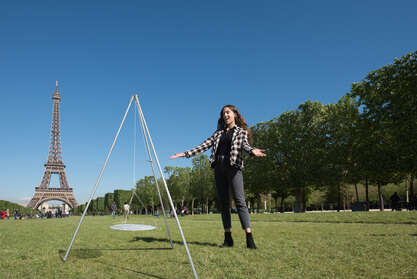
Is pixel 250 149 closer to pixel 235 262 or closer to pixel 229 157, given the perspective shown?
pixel 229 157

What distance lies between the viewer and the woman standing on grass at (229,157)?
5.30 meters

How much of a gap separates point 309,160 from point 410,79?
15.6 meters

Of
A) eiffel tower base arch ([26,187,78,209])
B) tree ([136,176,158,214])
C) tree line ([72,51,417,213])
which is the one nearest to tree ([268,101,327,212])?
tree line ([72,51,417,213])

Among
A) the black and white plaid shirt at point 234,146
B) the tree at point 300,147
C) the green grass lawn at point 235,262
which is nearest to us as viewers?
the green grass lawn at point 235,262

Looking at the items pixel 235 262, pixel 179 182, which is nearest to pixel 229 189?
pixel 235 262

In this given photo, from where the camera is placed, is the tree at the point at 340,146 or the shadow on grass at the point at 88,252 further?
the tree at the point at 340,146

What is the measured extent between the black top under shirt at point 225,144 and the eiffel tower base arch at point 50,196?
9137 cm

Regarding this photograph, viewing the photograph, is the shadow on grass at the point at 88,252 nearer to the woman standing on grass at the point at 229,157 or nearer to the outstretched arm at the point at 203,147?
the woman standing on grass at the point at 229,157

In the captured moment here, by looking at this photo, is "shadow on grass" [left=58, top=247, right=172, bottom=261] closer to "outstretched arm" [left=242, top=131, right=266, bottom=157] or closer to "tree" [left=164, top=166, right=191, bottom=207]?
"outstretched arm" [left=242, top=131, right=266, bottom=157]

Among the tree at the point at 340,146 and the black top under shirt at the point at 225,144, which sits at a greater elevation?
the tree at the point at 340,146

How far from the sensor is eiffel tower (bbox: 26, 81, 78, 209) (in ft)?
268

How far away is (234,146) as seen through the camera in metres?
5.34

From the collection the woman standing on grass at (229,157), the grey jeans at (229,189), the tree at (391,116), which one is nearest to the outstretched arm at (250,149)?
the woman standing on grass at (229,157)

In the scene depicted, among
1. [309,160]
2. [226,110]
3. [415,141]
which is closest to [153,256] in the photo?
[226,110]
